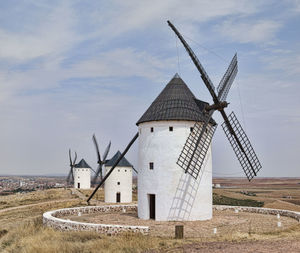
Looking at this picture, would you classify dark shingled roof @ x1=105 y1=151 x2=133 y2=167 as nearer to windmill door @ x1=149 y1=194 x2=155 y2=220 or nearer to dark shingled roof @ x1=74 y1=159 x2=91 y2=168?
windmill door @ x1=149 y1=194 x2=155 y2=220

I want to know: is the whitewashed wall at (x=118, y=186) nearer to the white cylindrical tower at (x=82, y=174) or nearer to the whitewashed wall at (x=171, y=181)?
the whitewashed wall at (x=171, y=181)

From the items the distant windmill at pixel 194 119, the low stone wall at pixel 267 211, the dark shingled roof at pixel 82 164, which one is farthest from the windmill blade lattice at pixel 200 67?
the dark shingled roof at pixel 82 164

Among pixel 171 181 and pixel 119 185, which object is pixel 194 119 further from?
pixel 119 185

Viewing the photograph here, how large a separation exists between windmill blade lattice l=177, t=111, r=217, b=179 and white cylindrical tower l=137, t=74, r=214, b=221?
0.87 ft

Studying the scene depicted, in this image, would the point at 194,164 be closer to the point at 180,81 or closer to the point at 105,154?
the point at 180,81

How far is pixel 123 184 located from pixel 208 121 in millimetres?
17779

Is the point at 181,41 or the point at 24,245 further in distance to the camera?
the point at 181,41

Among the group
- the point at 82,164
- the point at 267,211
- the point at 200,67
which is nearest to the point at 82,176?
the point at 82,164

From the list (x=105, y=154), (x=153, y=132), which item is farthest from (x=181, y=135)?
(x=105, y=154)

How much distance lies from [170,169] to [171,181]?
1.98 ft

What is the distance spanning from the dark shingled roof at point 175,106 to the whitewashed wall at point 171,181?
35 cm

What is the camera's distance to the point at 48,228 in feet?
50.1

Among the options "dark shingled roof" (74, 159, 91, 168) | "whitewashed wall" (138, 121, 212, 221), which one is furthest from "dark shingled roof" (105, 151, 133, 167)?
"dark shingled roof" (74, 159, 91, 168)

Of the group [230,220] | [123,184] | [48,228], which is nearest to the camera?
[48,228]
